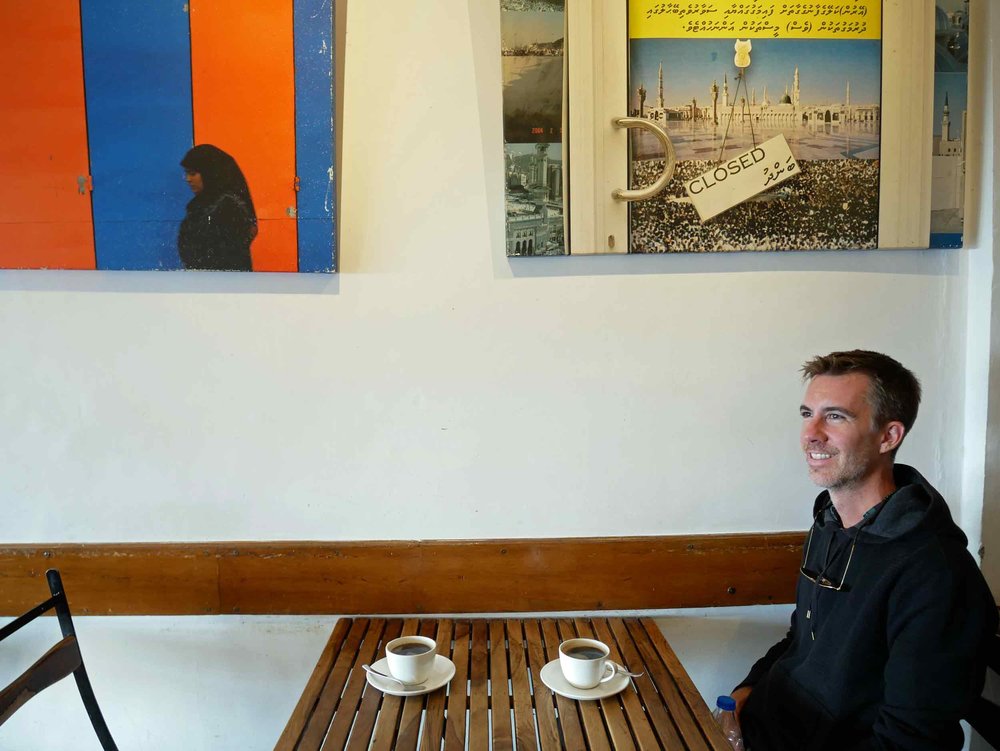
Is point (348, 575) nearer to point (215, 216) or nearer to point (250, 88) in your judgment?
point (215, 216)

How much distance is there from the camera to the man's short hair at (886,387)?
1538 millimetres

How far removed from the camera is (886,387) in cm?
154

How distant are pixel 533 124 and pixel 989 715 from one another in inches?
59.7

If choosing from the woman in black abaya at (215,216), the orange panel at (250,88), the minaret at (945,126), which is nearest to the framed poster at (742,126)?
the minaret at (945,126)

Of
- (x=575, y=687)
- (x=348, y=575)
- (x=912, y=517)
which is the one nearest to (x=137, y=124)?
(x=348, y=575)

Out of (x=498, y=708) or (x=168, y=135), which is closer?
(x=498, y=708)

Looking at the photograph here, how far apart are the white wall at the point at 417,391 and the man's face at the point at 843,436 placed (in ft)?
1.19

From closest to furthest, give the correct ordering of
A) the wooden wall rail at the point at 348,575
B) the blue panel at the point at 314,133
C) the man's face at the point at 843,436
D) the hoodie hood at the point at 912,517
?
the hoodie hood at the point at 912,517, the man's face at the point at 843,436, the blue panel at the point at 314,133, the wooden wall rail at the point at 348,575

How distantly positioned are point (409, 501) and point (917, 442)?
4.23ft

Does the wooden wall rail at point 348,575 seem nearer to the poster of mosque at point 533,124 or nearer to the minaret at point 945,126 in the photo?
the poster of mosque at point 533,124

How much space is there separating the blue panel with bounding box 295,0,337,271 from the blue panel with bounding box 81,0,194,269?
0.26 meters

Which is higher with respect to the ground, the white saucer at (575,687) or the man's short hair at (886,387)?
the man's short hair at (886,387)

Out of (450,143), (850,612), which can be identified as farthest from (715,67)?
(850,612)

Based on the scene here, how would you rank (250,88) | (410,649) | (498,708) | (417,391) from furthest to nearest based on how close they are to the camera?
(417,391), (250,88), (410,649), (498,708)
